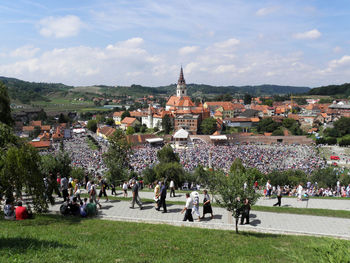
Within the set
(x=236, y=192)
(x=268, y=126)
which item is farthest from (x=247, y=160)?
(x=268, y=126)

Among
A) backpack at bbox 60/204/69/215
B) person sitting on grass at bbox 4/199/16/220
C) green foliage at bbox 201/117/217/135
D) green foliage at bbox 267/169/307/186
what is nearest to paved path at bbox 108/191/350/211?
backpack at bbox 60/204/69/215

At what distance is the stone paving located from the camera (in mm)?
8820

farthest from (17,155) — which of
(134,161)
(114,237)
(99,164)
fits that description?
(134,161)

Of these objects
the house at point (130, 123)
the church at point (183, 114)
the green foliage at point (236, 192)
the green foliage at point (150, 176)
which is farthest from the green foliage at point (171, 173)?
the house at point (130, 123)

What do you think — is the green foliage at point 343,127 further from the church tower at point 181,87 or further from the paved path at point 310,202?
the paved path at point 310,202

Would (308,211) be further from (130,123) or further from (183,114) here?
(130,123)

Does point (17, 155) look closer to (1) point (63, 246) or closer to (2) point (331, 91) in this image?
(1) point (63, 246)

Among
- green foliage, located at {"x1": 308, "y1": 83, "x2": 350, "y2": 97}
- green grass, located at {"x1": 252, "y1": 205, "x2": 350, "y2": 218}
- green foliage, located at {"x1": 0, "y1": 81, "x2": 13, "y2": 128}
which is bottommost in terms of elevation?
green grass, located at {"x1": 252, "y1": 205, "x2": 350, "y2": 218}

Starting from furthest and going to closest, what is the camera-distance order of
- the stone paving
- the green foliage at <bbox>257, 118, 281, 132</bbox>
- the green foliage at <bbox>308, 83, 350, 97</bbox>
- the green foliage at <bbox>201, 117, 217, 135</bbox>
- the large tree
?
the green foliage at <bbox>308, 83, 350, 97</bbox>
the green foliage at <bbox>257, 118, 281, 132</bbox>
the green foliage at <bbox>201, 117, 217, 135</bbox>
the stone paving
the large tree

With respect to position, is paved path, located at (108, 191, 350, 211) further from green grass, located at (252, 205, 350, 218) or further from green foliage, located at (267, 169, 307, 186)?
green foliage, located at (267, 169, 307, 186)

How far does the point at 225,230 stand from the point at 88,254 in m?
4.44

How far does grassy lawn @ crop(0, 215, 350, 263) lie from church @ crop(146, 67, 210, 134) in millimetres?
58123

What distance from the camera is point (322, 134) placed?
66.2m

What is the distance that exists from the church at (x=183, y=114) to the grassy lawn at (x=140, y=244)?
58.1 m
